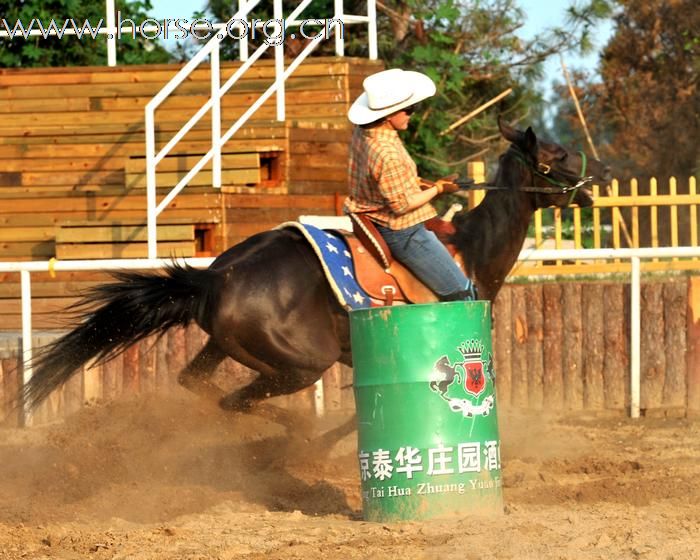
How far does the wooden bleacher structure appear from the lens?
12969 millimetres

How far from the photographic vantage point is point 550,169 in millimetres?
8367

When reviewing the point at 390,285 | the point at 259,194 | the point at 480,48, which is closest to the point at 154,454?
the point at 390,285

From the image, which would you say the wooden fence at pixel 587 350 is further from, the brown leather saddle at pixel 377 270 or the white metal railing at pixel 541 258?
the brown leather saddle at pixel 377 270

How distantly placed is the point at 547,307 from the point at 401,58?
9.19m

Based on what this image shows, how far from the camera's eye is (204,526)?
Result: 5.99 metres

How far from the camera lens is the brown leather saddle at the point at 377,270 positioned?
7539 millimetres

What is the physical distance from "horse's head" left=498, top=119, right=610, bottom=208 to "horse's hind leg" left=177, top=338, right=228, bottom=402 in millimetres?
2244

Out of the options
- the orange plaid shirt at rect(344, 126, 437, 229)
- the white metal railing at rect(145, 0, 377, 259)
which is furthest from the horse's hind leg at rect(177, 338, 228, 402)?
the white metal railing at rect(145, 0, 377, 259)

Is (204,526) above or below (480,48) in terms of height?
below

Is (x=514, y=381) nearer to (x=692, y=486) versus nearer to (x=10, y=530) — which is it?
(x=692, y=486)

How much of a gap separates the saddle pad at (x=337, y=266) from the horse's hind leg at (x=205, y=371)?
2.84 ft

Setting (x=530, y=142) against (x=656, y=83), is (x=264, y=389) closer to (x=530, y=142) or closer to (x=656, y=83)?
(x=530, y=142)

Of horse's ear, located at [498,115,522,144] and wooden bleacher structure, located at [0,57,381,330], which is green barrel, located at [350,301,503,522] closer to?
horse's ear, located at [498,115,522,144]

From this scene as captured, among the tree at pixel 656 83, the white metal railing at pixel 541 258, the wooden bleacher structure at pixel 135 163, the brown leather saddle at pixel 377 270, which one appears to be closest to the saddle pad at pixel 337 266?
the brown leather saddle at pixel 377 270
